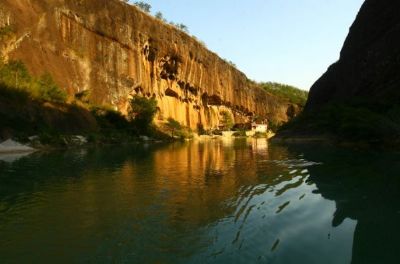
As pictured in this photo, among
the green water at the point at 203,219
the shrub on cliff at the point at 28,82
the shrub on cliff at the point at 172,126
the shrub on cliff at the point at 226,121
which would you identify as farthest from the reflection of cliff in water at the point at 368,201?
the shrub on cliff at the point at 226,121

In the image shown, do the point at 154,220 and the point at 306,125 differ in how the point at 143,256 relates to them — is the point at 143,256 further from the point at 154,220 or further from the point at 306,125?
the point at 306,125

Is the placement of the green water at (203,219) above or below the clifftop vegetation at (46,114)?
below

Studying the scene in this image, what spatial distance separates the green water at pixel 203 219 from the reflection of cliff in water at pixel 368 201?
0.02 meters

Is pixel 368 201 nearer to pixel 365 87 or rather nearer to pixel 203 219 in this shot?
pixel 203 219

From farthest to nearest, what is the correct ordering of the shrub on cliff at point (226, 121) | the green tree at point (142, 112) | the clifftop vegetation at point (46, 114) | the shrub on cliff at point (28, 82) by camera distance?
the shrub on cliff at point (226, 121)
the green tree at point (142, 112)
the shrub on cliff at point (28, 82)
the clifftop vegetation at point (46, 114)

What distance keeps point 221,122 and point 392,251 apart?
99.8m

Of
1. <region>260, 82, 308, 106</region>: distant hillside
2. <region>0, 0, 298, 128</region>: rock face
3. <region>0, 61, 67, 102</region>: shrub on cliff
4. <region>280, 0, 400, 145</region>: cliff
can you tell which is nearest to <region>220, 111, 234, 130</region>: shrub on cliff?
<region>0, 0, 298, 128</region>: rock face

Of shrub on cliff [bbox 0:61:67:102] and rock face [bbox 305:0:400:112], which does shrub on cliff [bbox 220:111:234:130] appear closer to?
rock face [bbox 305:0:400:112]

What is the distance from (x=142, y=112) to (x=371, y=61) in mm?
33801

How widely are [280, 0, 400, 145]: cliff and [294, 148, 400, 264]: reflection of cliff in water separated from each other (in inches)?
436

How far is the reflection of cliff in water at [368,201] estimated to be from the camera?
6.86 meters

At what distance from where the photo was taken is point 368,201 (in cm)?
1059

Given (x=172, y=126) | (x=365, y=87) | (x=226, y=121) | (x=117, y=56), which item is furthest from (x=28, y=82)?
(x=226, y=121)

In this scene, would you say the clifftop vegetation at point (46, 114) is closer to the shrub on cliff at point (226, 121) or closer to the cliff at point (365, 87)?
the cliff at point (365, 87)
